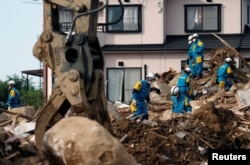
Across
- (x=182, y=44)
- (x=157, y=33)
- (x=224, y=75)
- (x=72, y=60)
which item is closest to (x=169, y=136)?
(x=72, y=60)

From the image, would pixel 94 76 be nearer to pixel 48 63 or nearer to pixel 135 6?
pixel 48 63

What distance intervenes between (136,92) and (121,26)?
18230 millimetres

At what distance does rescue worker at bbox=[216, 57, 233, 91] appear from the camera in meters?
26.4

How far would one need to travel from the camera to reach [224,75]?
2672 centimetres

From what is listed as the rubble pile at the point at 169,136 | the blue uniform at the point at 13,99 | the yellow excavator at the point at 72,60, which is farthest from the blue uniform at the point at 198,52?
the yellow excavator at the point at 72,60

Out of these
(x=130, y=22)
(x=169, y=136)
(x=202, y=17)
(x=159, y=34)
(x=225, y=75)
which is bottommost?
(x=169, y=136)

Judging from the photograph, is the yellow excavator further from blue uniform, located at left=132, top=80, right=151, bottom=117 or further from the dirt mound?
blue uniform, located at left=132, top=80, right=151, bottom=117

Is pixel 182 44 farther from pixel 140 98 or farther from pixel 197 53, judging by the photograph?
pixel 140 98

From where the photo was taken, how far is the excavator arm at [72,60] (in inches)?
437

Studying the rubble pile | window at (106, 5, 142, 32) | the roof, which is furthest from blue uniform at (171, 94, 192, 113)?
window at (106, 5, 142, 32)

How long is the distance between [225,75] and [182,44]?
1151 cm

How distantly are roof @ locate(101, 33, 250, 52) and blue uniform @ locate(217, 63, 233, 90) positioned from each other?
10.5m

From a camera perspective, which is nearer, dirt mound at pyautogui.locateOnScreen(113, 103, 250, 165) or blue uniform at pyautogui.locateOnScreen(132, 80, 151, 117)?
dirt mound at pyautogui.locateOnScreen(113, 103, 250, 165)

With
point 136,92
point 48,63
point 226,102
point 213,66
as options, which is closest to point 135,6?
point 213,66
